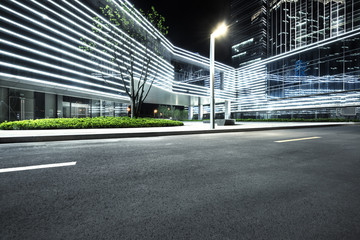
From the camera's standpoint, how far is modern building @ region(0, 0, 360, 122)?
1806cm

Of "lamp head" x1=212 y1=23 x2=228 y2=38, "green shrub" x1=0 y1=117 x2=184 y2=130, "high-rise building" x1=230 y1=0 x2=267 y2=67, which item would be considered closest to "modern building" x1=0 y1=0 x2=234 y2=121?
"green shrub" x1=0 y1=117 x2=184 y2=130

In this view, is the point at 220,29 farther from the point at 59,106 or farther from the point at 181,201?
the point at 59,106

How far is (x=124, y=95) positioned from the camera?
29.8 meters

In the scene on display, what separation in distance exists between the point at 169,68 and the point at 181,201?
114 ft

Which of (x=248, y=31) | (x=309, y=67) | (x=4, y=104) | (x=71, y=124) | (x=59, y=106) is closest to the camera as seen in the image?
(x=71, y=124)

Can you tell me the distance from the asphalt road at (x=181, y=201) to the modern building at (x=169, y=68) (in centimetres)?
1699

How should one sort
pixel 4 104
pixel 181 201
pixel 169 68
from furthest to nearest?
1. pixel 169 68
2. pixel 4 104
3. pixel 181 201

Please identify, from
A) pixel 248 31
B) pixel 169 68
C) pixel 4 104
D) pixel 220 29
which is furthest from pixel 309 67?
pixel 248 31

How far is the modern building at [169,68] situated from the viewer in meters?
18.1

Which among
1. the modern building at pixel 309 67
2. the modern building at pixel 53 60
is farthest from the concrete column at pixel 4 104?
the modern building at pixel 309 67

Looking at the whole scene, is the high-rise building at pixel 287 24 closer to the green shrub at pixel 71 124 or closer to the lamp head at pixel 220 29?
the lamp head at pixel 220 29

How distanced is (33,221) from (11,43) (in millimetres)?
23181

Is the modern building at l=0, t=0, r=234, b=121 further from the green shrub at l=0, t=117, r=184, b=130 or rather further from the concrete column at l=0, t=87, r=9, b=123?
the green shrub at l=0, t=117, r=184, b=130

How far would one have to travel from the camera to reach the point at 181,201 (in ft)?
6.62
